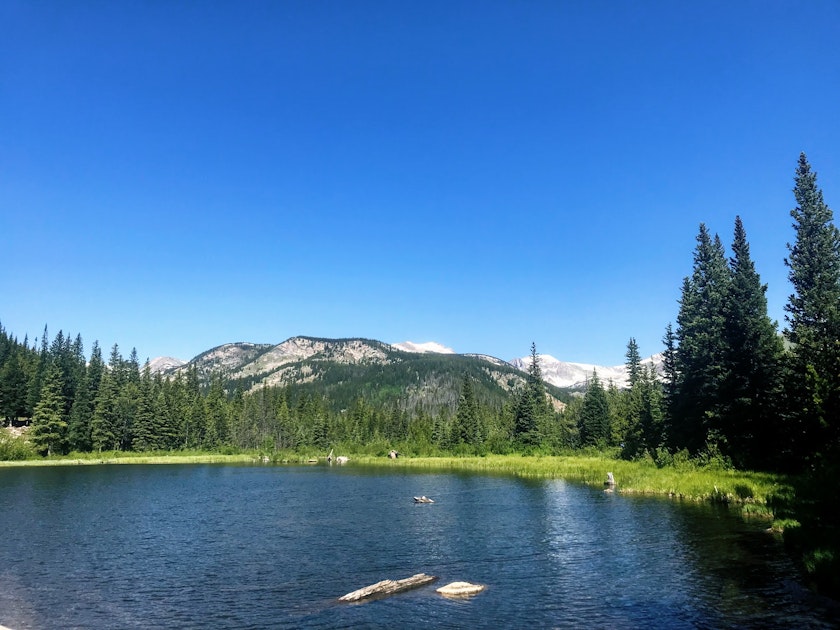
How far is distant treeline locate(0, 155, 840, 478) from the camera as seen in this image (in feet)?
181

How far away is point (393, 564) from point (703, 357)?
54.9 meters

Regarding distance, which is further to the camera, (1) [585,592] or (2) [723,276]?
(2) [723,276]

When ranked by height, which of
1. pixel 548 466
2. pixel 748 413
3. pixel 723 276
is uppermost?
pixel 723 276

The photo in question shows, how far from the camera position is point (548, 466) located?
94312 millimetres

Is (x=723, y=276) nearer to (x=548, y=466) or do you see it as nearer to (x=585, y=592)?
(x=548, y=466)

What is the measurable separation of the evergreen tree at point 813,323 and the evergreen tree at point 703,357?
968 centimetres

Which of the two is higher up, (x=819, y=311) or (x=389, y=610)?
(x=819, y=311)

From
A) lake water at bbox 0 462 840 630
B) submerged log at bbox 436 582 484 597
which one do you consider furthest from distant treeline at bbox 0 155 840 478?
submerged log at bbox 436 582 484 597

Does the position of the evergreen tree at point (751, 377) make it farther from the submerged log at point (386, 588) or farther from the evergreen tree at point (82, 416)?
the evergreen tree at point (82, 416)

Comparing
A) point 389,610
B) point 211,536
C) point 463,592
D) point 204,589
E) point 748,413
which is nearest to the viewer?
point 389,610

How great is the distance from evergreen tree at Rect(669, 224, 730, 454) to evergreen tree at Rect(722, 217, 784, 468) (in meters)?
1.59

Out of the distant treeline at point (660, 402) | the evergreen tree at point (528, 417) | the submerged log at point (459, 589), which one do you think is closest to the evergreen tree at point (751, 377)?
the distant treeline at point (660, 402)

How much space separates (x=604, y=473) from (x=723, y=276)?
32.3 m

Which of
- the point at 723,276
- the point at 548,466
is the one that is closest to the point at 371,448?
the point at 548,466
